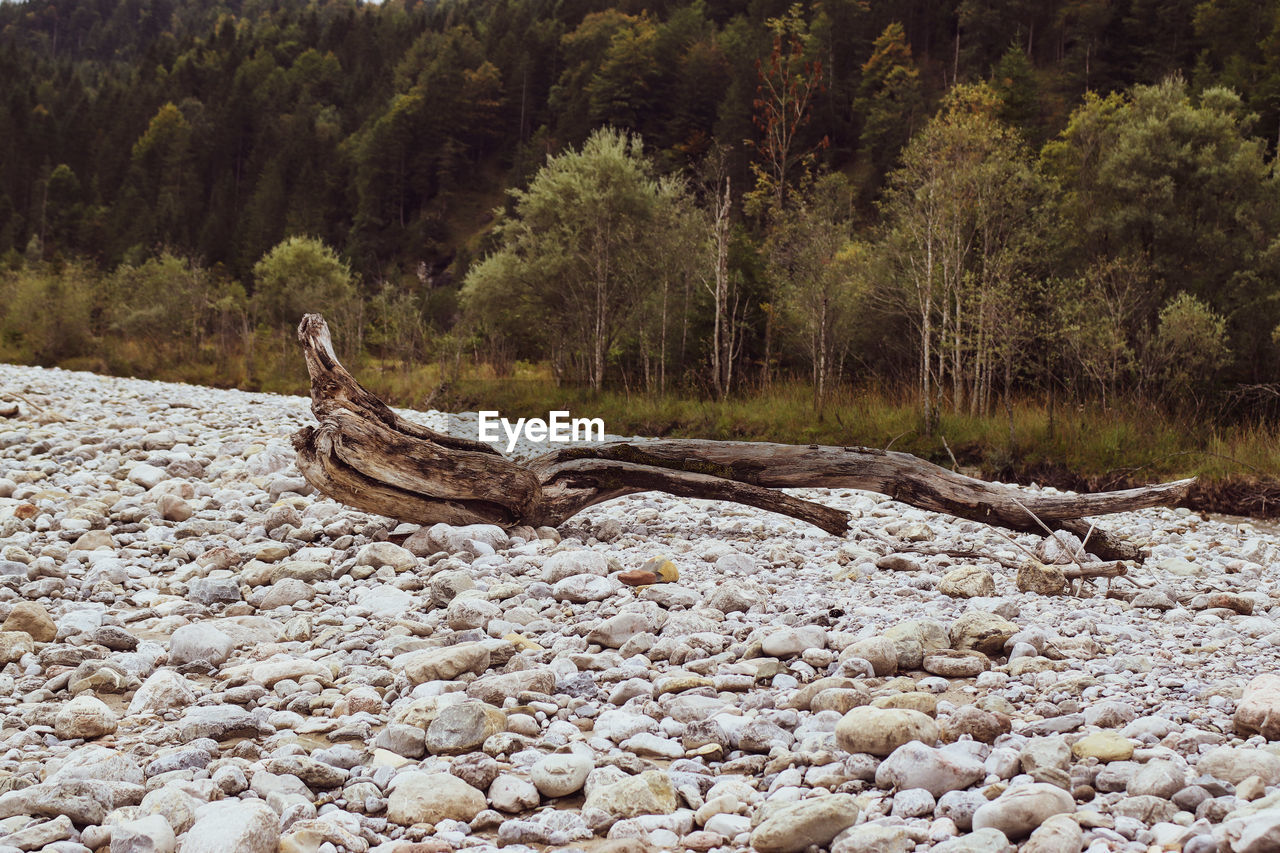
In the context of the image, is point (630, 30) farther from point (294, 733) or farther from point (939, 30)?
point (294, 733)

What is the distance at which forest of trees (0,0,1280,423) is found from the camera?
16672mm

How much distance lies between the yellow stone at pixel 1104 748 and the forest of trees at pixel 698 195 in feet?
36.3

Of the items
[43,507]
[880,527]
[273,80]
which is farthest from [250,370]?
[273,80]

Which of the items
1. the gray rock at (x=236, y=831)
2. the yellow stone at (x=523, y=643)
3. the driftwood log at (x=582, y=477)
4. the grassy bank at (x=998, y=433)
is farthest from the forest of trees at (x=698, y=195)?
the gray rock at (x=236, y=831)

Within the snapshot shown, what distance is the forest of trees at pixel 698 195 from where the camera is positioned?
16.7 meters

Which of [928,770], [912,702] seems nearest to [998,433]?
[912,702]

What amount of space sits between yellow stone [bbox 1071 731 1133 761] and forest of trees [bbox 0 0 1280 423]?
11.1 m

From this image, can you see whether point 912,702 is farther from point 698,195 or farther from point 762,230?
point 698,195

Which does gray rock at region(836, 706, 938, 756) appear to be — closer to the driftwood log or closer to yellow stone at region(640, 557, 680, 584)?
yellow stone at region(640, 557, 680, 584)

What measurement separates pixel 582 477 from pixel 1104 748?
427 cm

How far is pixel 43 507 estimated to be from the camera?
6625 millimetres

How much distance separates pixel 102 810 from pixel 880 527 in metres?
5.70

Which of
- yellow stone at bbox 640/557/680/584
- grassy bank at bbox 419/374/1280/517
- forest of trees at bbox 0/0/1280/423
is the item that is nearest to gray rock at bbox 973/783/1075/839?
yellow stone at bbox 640/557/680/584

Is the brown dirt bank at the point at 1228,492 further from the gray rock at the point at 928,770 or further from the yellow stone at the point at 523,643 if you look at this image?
the gray rock at the point at 928,770
